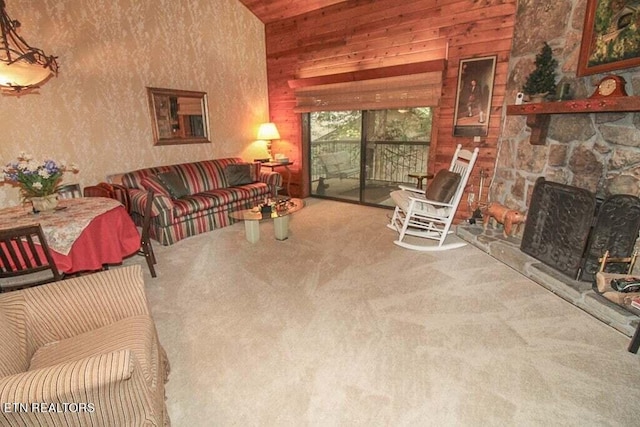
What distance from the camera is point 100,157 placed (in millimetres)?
3734

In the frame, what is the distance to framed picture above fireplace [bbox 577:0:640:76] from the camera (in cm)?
215

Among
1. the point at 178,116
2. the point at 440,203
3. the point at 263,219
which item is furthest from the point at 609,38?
the point at 178,116

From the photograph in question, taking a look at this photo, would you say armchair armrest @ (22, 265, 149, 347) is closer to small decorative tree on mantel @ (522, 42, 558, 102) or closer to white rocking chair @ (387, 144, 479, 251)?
white rocking chair @ (387, 144, 479, 251)

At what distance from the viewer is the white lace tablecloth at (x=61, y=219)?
208cm

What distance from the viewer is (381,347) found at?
6.20 ft

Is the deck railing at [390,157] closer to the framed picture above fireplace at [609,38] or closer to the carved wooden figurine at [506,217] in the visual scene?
the carved wooden figurine at [506,217]

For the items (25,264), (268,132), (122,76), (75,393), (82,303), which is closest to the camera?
(75,393)

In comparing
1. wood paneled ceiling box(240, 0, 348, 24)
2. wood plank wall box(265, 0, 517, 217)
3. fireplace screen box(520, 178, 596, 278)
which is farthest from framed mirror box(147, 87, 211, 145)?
fireplace screen box(520, 178, 596, 278)

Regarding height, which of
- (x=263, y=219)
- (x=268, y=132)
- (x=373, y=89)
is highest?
(x=373, y=89)

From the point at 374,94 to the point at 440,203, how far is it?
1.98 m

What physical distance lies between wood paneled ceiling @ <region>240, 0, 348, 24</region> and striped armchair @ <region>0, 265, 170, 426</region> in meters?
4.60

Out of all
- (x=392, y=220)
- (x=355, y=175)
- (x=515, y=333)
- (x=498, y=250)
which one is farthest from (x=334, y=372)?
(x=355, y=175)

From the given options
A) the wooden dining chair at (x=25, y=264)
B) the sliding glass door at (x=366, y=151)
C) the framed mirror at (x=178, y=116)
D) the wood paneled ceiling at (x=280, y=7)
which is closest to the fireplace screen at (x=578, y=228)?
the sliding glass door at (x=366, y=151)

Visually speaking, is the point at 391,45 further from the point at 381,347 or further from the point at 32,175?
the point at 32,175
